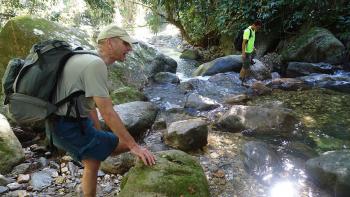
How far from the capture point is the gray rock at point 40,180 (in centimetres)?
388

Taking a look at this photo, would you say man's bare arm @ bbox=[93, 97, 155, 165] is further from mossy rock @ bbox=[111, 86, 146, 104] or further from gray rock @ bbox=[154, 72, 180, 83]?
gray rock @ bbox=[154, 72, 180, 83]

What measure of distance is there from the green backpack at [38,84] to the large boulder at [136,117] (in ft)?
8.25

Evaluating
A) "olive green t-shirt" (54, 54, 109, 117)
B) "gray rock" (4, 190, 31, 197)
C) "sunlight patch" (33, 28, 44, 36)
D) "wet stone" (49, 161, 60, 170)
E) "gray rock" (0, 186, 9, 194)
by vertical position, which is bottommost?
"wet stone" (49, 161, 60, 170)

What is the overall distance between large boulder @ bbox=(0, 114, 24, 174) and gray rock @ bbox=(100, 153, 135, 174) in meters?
1.11

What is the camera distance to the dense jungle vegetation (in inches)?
453

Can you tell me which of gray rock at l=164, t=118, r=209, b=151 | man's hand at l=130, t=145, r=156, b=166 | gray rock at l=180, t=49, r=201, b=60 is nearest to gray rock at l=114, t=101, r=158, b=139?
gray rock at l=164, t=118, r=209, b=151

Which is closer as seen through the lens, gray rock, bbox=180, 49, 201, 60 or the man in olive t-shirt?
the man in olive t-shirt

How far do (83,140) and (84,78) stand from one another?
548 millimetres

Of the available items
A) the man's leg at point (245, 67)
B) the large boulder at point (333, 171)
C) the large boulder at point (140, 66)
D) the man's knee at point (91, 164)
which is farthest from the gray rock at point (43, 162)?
the man's leg at point (245, 67)

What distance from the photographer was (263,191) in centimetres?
377

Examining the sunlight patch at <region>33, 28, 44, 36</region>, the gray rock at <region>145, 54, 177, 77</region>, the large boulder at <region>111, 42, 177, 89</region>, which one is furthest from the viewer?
the gray rock at <region>145, 54, 177, 77</region>

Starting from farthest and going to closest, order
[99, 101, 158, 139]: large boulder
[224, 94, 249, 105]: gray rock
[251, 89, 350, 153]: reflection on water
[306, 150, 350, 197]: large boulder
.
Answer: [224, 94, 249, 105]: gray rock, [251, 89, 350, 153]: reflection on water, [99, 101, 158, 139]: large boulder, [306, 150, 350, 197]: large boulder

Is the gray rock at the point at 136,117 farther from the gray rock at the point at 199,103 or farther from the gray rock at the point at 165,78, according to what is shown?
the gray rock at the point at 165,78

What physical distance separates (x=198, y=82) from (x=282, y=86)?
7.24ft
